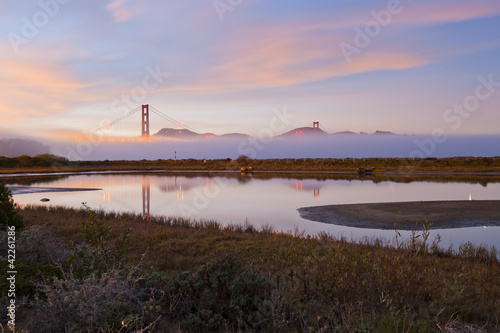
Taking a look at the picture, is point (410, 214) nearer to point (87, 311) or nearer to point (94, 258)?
point (94, 258)

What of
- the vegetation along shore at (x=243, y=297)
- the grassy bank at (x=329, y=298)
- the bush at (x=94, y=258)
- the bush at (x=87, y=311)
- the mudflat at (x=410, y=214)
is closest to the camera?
the bush at (x=87, y=311)

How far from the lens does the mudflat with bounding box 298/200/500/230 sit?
19172 mm

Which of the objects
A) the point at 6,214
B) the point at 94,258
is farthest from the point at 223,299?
the point at 6,214

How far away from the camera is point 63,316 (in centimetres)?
449

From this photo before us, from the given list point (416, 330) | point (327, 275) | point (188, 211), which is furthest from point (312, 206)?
point (416, 330)

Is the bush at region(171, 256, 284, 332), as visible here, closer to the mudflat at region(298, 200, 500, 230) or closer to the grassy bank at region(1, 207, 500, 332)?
the grassy bank at region(1, 207, 500, 332)

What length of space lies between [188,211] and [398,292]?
2084 cm

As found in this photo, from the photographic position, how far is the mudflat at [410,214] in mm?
19172

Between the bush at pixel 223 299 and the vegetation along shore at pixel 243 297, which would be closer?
the vegetation along shore at pixel 243 297

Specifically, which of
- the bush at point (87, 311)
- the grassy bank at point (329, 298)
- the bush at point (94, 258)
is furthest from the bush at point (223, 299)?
the bush at point (94, 258)

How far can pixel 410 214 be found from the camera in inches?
859

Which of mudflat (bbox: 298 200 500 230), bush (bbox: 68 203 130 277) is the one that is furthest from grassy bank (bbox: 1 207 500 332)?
mudflat (bbox: 298 200 500 230)

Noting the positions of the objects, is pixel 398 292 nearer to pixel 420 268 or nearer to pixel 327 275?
pixel 420 268

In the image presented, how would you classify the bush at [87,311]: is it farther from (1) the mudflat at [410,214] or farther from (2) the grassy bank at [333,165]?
(2) the grassy bank at [333,165]
